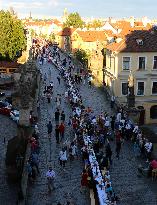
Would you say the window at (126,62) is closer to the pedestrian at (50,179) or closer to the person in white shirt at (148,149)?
the person in white shirt at (148,149)

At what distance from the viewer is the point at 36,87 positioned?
4175cm

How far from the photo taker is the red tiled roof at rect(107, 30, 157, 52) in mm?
45688

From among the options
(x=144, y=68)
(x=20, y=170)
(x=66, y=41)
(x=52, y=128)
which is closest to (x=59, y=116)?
(x=52, y=128)

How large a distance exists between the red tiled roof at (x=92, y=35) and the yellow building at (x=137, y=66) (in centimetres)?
3083

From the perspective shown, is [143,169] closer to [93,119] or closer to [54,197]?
[54,197]

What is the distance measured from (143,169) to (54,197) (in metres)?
5.13

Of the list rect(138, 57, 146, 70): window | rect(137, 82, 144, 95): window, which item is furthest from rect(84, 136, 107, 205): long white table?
rect(137, 82, 144, 95): window

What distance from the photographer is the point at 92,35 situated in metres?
81.0

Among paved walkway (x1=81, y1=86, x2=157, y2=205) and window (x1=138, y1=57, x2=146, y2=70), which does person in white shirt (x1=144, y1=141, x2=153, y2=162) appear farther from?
window (x1=138, y1=57, x2=146, y2=70)

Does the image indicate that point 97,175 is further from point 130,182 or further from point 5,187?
point 5,187

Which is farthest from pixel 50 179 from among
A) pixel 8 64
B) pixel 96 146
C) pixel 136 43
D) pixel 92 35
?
pixel 92 35

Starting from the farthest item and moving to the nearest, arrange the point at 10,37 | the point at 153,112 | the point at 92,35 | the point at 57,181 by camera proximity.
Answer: the point at 92,35, the point at 10,37, the point at 153,112, the point at 57,181

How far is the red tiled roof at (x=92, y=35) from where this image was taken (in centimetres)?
7910

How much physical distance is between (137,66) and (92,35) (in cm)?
3611
